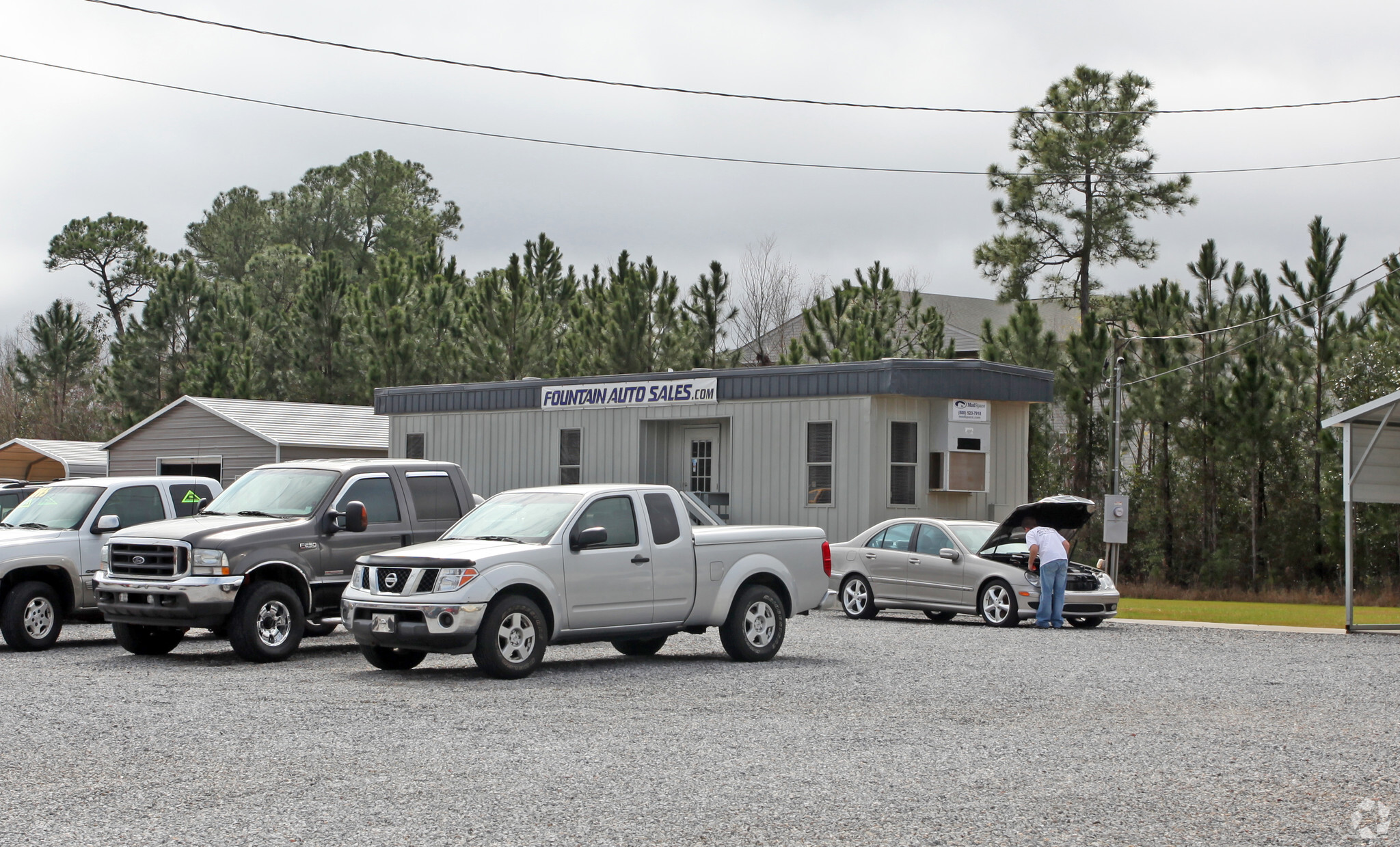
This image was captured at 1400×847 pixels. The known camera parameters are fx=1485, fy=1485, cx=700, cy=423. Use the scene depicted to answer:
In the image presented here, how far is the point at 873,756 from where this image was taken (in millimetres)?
8836

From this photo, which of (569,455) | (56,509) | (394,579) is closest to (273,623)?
(394,579)

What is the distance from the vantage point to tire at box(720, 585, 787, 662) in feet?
46.6

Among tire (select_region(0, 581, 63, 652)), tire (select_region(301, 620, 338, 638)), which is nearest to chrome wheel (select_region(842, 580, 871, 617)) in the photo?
tire (select_region(301, 620, 338, 638))

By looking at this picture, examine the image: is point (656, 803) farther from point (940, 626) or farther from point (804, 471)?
point (804, 471)

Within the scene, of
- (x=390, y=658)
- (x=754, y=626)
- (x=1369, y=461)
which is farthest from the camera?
(x=1369, y=461)

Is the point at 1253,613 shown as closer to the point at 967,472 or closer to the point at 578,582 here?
the point at 967,472

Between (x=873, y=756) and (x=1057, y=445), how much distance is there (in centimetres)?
3242

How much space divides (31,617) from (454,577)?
564 centimetres

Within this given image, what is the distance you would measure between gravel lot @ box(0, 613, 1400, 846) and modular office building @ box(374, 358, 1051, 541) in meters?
9.72

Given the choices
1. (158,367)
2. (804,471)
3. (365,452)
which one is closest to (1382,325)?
(804,471)

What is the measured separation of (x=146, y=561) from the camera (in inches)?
559

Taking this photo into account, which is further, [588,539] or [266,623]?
[266,623]

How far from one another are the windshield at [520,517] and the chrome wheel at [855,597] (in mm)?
7817

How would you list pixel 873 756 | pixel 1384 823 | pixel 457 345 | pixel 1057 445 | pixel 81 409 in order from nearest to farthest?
pixel 1384 823 < pixel 873 756 < pixel 1057 445 < pixel 457 345 < pixel 81 409
